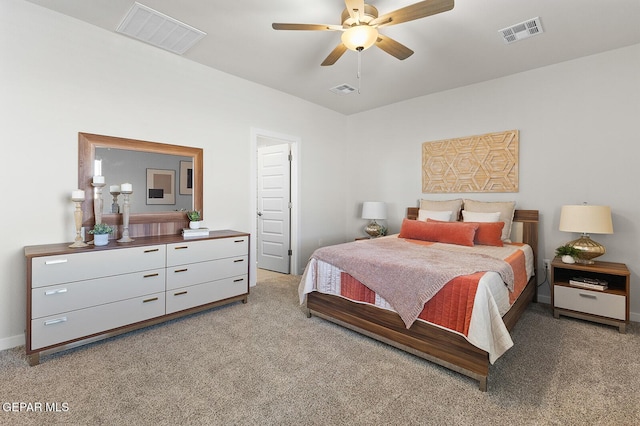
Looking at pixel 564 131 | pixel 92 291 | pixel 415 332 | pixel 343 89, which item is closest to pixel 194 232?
pixel 92 291

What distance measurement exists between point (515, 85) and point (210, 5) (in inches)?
138

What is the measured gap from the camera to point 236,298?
337 cm

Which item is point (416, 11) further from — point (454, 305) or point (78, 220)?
point (78, 220)

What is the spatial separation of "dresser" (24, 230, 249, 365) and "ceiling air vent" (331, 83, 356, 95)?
7.82 feet

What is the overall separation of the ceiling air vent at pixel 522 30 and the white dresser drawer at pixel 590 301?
2.44 m

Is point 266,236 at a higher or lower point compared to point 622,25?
lower

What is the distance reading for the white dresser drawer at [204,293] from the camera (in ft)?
9.48

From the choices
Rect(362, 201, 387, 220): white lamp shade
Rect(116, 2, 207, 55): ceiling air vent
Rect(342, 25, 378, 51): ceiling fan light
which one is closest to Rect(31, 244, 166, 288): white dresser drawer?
Rect(116, 2, 207, 55): ceiling air vent

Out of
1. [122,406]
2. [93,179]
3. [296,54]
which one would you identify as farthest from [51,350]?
[296,54]

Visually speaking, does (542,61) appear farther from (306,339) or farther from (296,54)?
(306,339)

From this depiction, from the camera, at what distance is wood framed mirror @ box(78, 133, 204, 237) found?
108 inches

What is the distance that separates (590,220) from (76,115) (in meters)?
4.84

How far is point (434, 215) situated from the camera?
3994mm

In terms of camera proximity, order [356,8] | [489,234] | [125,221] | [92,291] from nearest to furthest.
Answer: [356,8] < [92,291] < [125,221] < [489,234]
